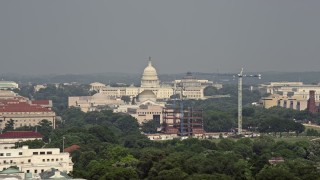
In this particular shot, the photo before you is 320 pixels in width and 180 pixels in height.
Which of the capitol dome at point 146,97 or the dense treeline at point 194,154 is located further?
the capitol dome at point 146,97

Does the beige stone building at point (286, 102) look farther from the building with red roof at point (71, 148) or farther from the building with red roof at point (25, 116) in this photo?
the building with red roof at point (71, 148)

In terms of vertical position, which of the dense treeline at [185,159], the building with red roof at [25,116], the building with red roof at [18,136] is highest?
the building with red roof at [25,116]

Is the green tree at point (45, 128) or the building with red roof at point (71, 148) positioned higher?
the green tree at point (45, 128)

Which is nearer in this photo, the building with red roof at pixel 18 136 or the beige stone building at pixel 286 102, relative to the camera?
the building with red roof at pixel 18 136

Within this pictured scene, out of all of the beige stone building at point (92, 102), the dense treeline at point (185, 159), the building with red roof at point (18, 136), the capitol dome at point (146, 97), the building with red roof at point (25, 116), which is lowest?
the dense treeline at point (185, 159)

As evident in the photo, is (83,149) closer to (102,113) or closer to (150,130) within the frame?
(150,130)

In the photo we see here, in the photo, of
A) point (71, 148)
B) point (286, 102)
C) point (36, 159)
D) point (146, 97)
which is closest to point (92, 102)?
point (146, 97)

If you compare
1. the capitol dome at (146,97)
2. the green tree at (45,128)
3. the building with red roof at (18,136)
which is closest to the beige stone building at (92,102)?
the capitol dome at (146,97)

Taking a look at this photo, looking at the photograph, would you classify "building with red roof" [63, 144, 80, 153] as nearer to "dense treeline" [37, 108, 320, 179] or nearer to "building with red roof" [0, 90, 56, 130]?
"dense treeline" [37, 108, 320, 179]

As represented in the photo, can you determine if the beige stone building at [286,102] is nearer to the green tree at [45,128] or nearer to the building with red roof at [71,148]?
the green tree at [45,128]

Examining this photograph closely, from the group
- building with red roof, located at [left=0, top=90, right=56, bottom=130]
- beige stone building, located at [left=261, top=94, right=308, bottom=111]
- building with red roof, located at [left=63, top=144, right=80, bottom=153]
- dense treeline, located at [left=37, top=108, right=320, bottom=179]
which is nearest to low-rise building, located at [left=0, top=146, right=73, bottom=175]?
dense treeline, located at [left=37, top=108, right=320, bottom=179]

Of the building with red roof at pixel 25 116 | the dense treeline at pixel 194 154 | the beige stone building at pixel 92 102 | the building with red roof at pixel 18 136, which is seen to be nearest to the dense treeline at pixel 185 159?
the dense treeline at pixel 194 154

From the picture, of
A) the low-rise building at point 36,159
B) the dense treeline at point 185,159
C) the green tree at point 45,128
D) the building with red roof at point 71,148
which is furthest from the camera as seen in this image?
the green tree at point 45,128

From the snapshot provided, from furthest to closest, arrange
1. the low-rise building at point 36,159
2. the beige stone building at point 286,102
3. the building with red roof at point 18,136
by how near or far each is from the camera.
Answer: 1. the beige stone building at point 286,102
2. the building with red roof at point 18,136
3. the low-rise building at point 36,159
